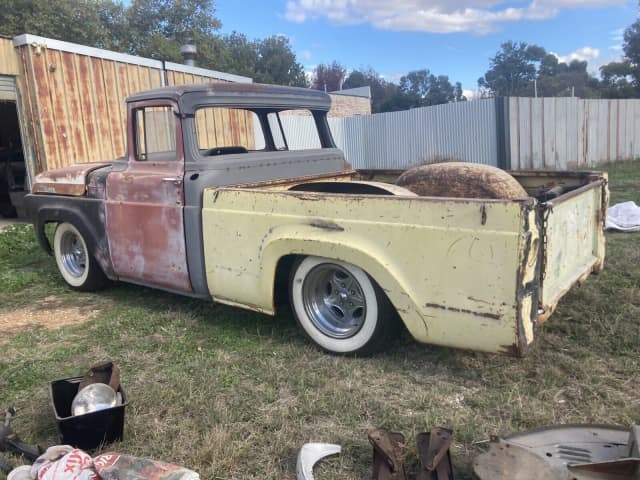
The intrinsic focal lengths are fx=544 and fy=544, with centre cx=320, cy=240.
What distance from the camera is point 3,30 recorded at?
28172 millimetres

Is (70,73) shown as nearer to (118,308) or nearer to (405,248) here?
(118,308)

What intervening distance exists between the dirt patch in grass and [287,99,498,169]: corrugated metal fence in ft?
38.2

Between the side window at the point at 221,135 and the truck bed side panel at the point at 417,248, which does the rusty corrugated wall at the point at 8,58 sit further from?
the truck bed side panel at the point at 417,248

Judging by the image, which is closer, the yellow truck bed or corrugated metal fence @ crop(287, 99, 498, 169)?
the yellow truck bed

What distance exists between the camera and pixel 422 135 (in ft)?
53.0

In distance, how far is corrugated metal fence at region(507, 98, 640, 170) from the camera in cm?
1409

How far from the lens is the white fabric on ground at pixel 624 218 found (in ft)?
20.7

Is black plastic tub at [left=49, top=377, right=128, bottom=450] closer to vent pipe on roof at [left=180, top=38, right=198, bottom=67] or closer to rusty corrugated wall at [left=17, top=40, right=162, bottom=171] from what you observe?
rusty corrugated wall at [left=17, top=40, right=162, bottom=171]

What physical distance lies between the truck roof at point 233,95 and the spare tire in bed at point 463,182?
1360mm

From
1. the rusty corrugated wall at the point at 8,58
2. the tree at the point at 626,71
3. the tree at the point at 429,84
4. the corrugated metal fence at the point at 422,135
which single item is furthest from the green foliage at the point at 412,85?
the rusty corrugated wall at the point at 8,58

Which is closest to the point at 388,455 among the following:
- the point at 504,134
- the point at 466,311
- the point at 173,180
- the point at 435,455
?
the point at 435,455

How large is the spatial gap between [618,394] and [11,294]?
5.24 m

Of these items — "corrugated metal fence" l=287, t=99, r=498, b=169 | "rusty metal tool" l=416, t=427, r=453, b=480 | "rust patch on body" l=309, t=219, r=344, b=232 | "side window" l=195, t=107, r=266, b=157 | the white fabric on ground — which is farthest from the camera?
"corrugated metal fence" l=287, t=99, r=498, b=169

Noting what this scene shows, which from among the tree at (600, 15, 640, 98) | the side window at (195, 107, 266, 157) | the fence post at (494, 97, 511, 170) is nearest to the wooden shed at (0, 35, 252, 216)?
the side window at (195, 107, 266, 157)
